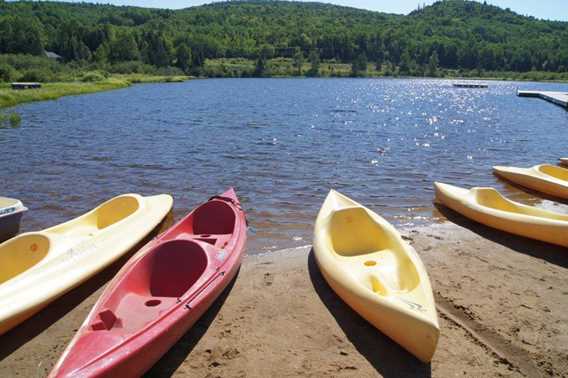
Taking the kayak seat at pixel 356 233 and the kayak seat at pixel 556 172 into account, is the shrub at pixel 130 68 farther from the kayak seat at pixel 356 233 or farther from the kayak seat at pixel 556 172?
the kayak seat at pixel 356 233

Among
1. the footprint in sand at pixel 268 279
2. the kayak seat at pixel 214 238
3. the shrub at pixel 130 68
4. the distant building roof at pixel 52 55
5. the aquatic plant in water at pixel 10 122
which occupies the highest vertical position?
the distant building roof at pixel 52 55

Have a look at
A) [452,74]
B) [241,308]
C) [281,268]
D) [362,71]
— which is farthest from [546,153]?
[452,74]

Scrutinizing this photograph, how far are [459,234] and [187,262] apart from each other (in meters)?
5.33

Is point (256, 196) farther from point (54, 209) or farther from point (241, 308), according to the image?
point (241, 308)

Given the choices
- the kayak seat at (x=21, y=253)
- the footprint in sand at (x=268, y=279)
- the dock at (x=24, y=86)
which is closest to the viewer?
the kayak seat at (x=21, y=253)

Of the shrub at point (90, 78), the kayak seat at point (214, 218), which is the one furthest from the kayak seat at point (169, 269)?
the shrub at point (90, 78)

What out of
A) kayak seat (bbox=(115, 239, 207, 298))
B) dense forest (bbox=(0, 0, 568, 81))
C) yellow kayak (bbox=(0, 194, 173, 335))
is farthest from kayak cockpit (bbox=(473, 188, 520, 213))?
dense forest (bbox=(0, 0, 568, 81))

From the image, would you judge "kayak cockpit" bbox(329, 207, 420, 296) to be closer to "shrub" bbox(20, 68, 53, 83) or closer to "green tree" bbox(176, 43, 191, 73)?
"shrub" bbox(20, 68, 53, 83)

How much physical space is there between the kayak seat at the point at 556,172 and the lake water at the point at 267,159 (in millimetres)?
1055

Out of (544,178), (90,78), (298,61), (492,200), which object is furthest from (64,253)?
(298,61)

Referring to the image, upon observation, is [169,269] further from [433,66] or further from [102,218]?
[433,66]

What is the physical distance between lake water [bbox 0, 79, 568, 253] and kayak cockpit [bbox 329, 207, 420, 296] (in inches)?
55.4

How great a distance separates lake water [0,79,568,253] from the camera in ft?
36.5

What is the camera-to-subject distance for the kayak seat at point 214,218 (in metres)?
8.08
